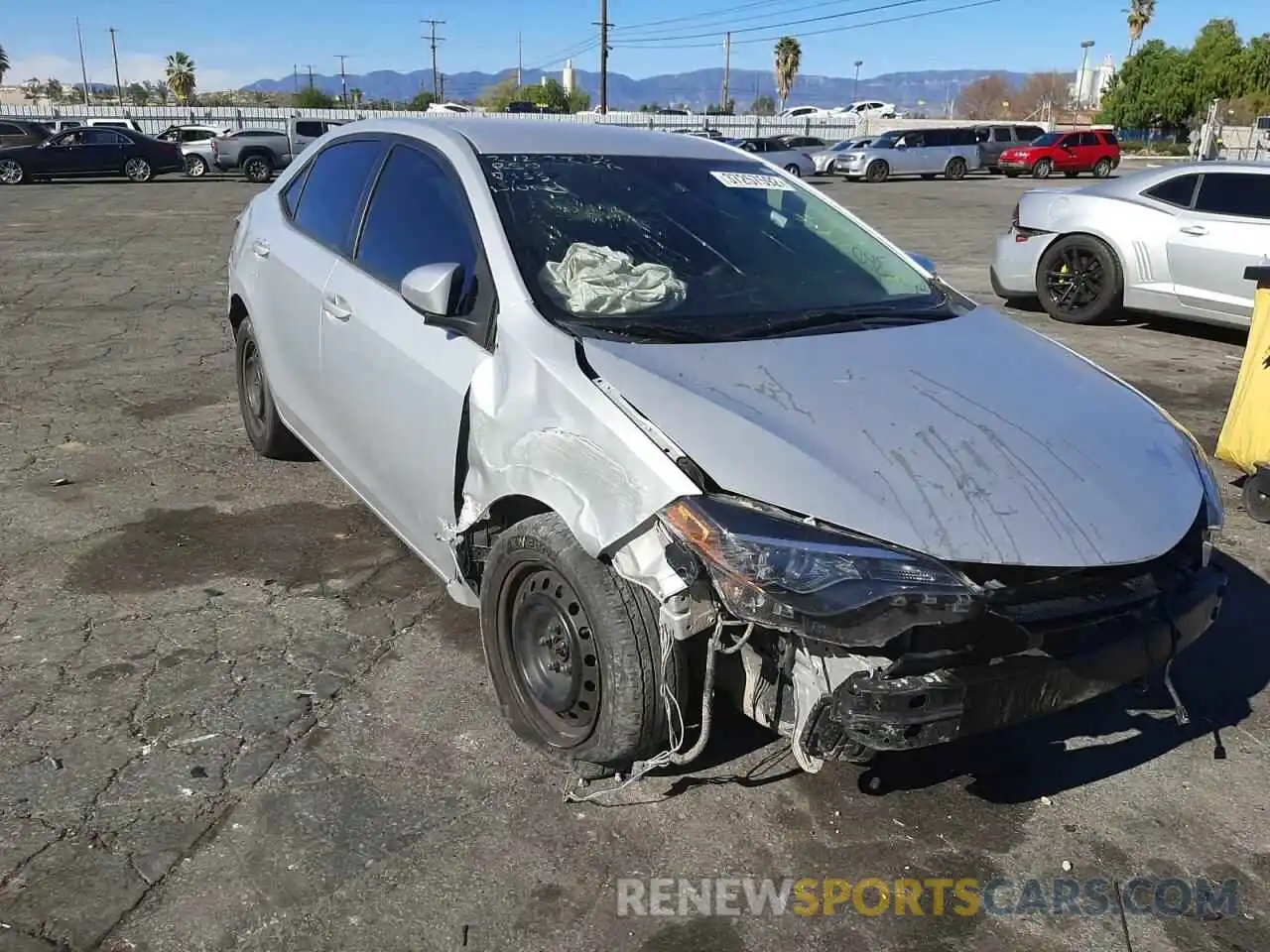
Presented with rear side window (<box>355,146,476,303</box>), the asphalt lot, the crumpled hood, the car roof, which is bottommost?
the asphalt lot

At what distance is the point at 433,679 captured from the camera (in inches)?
135

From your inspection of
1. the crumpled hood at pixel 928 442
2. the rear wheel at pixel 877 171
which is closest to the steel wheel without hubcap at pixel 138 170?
the rear wheel at pixel 877 171

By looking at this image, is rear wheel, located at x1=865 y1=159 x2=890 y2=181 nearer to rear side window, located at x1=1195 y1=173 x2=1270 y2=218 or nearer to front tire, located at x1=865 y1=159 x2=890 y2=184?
front tire, located at x1=865 y1=159 x2=890 y2=184

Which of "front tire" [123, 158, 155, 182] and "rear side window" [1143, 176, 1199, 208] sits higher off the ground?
"rear side window" [1143, 176, 1199, 208]

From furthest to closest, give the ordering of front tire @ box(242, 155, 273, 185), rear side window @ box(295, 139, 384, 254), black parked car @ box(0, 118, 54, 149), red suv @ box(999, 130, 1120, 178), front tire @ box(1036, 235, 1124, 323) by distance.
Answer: red suv @ box(999, 130, 1120, 178) < front tire @ box(242, 155, 273, 185) < black parked car @ box(0, 118, 54, 149) < front tire @ box(1036, 235, 1124, 323) < rear side window @ box(295, 139, 384, 254)

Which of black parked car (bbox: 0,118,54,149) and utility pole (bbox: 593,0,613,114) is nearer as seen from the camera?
black parked car (bbox: 0,118,54,149)

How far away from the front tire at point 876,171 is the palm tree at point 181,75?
65.5 m

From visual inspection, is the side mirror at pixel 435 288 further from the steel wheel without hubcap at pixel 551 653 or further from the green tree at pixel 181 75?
the green tree at pixel 181 75

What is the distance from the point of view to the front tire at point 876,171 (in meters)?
32.7

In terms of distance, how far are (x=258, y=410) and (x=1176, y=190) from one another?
764cm

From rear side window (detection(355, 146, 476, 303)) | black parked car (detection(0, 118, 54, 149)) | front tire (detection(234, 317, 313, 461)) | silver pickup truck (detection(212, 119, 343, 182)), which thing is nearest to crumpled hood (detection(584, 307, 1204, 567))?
rear side window (detection(355, 146, 476, 303))

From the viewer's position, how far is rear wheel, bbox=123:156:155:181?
1062 inches

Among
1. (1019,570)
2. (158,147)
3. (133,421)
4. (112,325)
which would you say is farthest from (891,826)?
(158,147)

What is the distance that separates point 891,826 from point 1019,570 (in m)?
0.84
